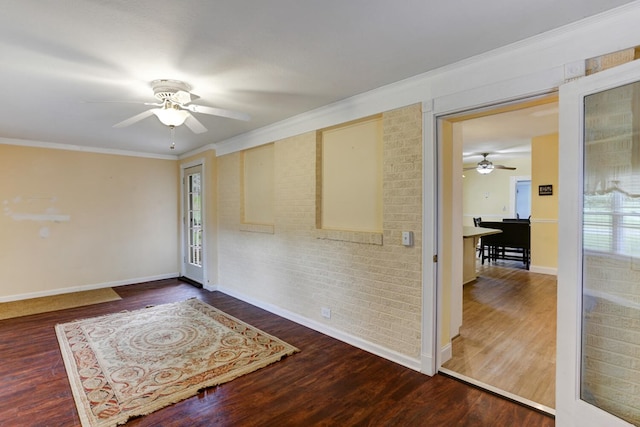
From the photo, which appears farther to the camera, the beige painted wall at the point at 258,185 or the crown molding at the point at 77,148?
the crown molding at the point at 77,148

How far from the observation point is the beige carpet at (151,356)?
2.33 meters

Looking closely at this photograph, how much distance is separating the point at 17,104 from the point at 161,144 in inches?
85.0

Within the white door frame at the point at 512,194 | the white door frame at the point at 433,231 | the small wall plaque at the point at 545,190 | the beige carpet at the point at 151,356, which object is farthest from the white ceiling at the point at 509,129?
the beige carpet at the point at 151,356

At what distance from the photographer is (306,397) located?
7.79ft

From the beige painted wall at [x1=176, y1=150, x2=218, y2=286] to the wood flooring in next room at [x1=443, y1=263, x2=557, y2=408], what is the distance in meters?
3.96

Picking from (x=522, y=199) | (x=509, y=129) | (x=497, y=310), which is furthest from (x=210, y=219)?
(x=522, y=199)

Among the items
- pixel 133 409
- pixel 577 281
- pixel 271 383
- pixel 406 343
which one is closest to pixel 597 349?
pixel 577 281

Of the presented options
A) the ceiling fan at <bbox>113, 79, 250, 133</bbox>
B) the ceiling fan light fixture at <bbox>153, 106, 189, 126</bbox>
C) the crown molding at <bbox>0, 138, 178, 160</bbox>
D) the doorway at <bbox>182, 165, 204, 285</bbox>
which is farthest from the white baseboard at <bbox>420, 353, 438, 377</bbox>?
the crown molding at <bbox>0, 138, 178, 160</bbox>

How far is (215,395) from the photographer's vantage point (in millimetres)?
2406

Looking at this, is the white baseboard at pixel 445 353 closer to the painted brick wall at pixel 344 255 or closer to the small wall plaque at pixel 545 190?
the painted brick wall at pixel 344 255

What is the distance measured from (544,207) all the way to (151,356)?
710 cm

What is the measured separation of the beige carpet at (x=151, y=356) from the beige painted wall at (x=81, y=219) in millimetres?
1982

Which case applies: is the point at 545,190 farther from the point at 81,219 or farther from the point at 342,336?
the point at 81,219

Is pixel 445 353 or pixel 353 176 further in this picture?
pixel 353 176
